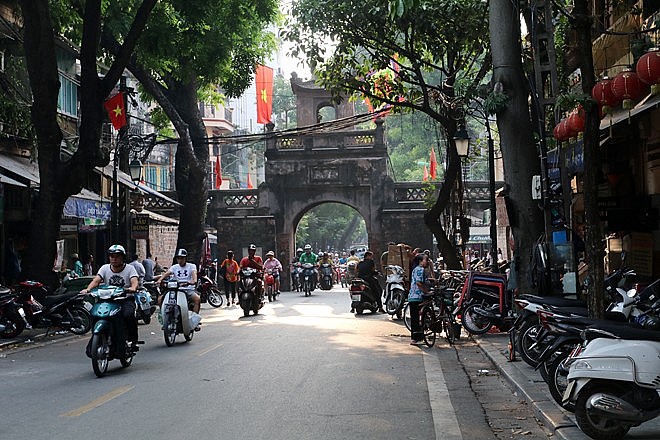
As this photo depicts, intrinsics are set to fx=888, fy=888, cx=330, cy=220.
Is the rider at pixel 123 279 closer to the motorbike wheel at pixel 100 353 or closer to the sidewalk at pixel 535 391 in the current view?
the motorbike wheel at pixel 100 353

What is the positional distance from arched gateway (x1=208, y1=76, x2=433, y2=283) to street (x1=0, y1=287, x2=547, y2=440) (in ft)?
84.2

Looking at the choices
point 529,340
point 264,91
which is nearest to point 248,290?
point 529,340

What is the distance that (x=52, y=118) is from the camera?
669 inches

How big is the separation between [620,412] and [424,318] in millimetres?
7698

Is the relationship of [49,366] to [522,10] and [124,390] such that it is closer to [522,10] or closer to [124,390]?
[124,390]

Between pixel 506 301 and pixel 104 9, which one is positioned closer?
pixel 506 301

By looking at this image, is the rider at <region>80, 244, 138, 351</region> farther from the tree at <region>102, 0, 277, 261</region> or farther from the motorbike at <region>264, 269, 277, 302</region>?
the motorbike at <region>264, 269, 277, 302</region>

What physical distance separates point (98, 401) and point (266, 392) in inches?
64.5

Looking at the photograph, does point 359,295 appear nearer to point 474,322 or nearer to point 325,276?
point 474,322

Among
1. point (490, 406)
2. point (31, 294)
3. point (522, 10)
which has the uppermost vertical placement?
point (522, 10)

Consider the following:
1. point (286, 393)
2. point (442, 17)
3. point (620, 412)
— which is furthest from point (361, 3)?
point (620, 412)

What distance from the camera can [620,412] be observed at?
645 centimetres

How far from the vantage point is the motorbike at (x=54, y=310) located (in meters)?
15.7

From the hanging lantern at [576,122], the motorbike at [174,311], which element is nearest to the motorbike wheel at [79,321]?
the motorbike at [174,311]
